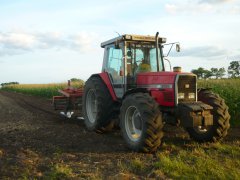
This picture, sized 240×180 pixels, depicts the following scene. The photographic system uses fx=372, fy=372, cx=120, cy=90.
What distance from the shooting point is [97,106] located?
9414mm

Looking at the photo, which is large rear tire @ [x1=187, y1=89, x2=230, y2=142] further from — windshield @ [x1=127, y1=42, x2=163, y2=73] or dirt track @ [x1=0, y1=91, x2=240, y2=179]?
windshield @ [x1=127, y1=42, x2=163, y2=73]

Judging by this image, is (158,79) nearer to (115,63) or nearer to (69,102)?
(115,63)

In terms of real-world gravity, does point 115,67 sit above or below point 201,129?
above

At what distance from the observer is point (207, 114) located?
732 cm

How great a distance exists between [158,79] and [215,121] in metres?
1.48

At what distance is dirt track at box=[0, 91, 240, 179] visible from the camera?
19.4ft

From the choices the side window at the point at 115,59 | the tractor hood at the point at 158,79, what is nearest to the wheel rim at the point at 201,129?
the tractor hood at the point at 158,79

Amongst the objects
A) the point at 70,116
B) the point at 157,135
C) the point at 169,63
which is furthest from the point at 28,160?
the point at 70,116

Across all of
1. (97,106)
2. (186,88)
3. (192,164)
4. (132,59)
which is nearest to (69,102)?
(97,106)

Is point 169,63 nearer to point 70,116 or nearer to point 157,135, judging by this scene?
point 157,135

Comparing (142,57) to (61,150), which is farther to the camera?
(142,57)

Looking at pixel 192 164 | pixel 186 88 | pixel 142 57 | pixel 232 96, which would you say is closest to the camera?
pixel 192 164

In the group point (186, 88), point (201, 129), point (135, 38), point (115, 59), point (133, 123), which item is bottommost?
point (201, 129)

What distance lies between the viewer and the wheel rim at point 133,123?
7641 mm
